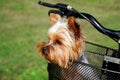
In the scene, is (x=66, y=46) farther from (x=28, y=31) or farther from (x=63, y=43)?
(x=28, y=31)

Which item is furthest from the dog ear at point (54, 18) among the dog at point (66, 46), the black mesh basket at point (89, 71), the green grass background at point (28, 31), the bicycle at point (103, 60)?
the green grass background at point (28, 31)

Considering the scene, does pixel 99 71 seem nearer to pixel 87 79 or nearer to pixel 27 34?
Answer: pixel 87 79

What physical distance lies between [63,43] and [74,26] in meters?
0.22

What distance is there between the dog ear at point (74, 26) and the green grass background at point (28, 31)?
2494 millimetres

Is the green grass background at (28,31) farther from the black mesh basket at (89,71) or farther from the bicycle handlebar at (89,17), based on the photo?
the bicycle handlebar at (89,17)

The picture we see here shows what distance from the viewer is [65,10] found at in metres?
3.93

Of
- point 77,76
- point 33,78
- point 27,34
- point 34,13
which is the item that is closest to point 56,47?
point 77,76

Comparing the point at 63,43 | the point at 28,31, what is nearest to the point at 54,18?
the point at 63,43

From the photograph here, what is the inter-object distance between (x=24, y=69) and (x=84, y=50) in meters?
2.76

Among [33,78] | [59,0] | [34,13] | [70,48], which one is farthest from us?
[59,0]

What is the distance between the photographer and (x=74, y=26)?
4336 mm

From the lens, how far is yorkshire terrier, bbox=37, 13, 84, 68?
4281 mm

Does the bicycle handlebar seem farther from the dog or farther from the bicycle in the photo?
the dog

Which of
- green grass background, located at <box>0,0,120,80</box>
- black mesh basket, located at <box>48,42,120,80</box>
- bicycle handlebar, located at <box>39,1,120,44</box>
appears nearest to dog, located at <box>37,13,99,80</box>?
black mesh basket, located at <box>48,42,120,80</box>
